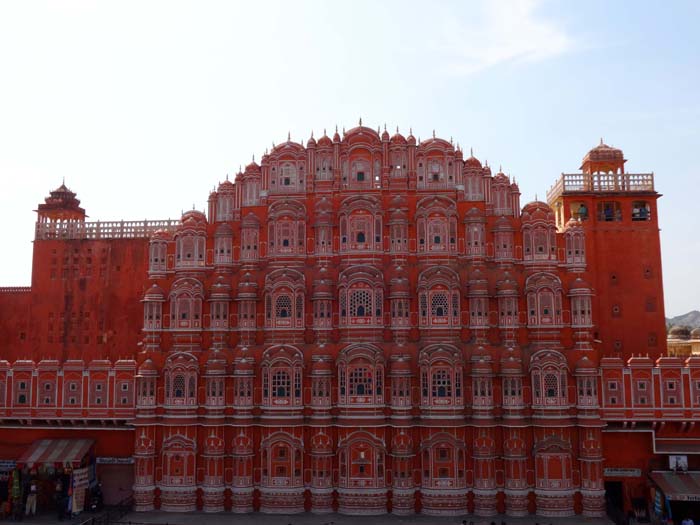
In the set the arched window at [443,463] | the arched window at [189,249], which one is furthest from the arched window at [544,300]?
the arched window at [189,249]

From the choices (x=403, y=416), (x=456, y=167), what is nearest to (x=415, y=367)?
(x=403, y=416)

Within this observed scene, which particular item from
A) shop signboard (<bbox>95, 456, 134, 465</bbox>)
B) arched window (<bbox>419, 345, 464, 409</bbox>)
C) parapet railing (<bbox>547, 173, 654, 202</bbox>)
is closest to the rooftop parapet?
parapet railing (<bbox>547, 173, 654, 202</bbox>)

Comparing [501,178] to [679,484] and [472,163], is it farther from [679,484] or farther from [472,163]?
[679,484]

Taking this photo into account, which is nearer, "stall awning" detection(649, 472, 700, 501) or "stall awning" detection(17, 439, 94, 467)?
"stall awning" detection(649, 472, 700, 501)

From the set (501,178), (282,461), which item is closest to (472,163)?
(501,178)

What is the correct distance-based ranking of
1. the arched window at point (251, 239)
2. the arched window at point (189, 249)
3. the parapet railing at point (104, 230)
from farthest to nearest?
1. the parapet railing at point (104, 230)
2. the arched window at point (189, 249)
3. the arched window at point (251, 239)

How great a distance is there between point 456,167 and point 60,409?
82.6ft

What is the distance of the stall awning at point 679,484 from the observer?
3134cm

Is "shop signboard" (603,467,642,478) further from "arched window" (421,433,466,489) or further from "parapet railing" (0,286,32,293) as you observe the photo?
"parapet railing" (0,286,32,293)

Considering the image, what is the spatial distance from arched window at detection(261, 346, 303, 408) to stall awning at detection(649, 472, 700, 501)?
18.2 metres

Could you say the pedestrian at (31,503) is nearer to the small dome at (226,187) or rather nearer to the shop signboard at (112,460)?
the shop signboard at (112,460)

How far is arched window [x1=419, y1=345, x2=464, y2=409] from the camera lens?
→ 33281 mm

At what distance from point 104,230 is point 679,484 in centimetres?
3630

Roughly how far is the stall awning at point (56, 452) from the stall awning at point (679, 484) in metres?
29.2
